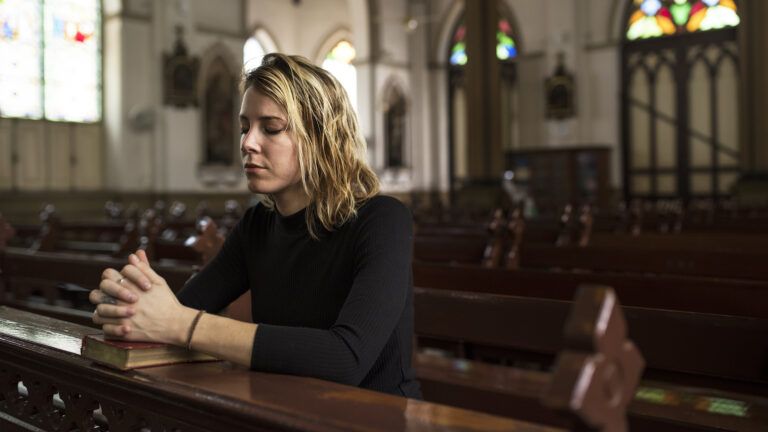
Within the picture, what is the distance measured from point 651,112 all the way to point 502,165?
630cm

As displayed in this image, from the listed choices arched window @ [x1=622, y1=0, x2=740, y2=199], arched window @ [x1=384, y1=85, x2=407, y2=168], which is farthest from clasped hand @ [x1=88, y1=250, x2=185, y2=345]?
arched window @ [x1=384, y1=85, x2=407, y2=168]

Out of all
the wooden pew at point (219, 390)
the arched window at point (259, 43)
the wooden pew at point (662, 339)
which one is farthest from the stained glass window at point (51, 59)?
the wooden pew at point (219, 390)

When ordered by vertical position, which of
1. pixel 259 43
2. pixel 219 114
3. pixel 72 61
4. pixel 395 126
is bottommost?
pixel 219 114

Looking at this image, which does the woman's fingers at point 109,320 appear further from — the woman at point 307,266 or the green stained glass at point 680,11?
the green stained glass at point 680,11

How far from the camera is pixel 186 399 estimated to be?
1.26 m

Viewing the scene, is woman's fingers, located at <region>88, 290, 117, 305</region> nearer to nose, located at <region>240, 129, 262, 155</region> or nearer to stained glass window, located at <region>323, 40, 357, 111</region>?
nose, located at <region>240, 129, 262, 155</region>

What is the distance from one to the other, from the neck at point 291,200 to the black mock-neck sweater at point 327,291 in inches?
0.7

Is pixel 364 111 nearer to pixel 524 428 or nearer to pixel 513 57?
pixel 513 57

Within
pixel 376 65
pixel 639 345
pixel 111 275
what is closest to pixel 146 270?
pixel 111 275

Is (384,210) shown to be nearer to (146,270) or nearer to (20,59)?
(146,270)

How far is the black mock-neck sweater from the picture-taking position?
1502mm

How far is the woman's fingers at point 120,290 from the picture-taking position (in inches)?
59.3

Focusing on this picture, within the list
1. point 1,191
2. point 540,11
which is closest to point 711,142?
point 540,11

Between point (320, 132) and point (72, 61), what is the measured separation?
1390cm
